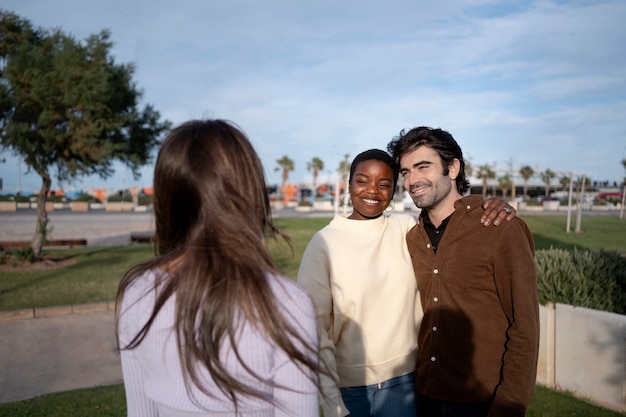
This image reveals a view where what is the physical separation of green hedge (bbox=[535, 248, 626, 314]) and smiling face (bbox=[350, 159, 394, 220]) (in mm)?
3716

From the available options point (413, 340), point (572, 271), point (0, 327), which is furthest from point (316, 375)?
point (0, 327)

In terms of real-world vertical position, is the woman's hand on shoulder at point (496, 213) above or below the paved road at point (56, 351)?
above

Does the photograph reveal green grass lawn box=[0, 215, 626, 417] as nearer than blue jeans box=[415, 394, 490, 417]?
No

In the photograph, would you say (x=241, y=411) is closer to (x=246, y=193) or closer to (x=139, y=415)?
(x=139, y=415)

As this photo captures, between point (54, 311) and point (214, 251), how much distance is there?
8.79 metres

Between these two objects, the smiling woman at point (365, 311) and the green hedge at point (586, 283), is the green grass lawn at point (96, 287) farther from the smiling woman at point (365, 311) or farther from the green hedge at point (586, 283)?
the green hedge at point (586, 283)

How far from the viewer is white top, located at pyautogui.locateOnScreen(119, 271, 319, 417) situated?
135cm

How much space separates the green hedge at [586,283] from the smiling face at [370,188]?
12.2 ft

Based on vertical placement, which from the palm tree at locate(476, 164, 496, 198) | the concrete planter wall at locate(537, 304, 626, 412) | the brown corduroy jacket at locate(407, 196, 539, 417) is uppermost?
the palm tree at locate(476, 164, 496, 198)

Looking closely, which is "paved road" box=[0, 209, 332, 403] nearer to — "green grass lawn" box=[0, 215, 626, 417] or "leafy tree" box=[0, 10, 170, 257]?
"green grass lawn" box=[0, 215, 626, 417]

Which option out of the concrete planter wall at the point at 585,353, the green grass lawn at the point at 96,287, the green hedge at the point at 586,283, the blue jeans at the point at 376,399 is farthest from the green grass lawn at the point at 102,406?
the blue jeans at the point at 376,399

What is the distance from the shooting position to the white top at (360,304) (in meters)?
2.52

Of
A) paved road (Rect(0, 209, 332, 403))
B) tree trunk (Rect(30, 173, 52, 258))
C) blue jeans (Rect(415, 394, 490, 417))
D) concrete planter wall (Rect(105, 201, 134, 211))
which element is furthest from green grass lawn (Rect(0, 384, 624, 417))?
concrete planter wall (Rect(105, 201, 134, 211))

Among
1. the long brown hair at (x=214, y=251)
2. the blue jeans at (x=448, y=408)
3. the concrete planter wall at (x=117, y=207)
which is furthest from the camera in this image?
the concrete planter wall at (x=117, y=207)
